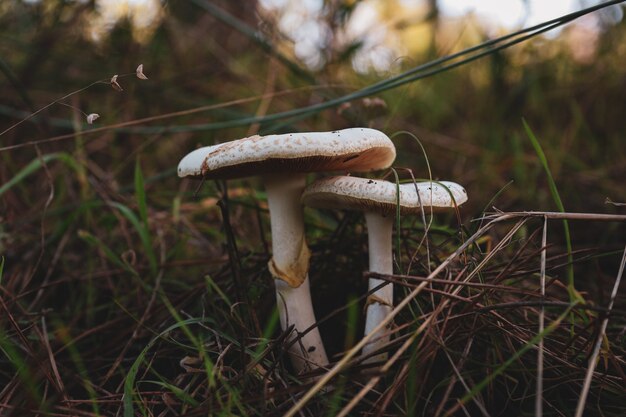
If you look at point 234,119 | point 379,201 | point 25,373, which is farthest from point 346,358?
point 234,119

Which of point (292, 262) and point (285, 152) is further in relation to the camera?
point (292, 262)

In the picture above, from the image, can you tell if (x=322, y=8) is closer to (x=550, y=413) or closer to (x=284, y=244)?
(x=284, y=244)

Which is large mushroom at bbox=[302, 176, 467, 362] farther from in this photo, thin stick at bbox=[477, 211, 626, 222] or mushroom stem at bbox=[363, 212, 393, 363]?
thin stick at bbox=[477, 211, 626, 222]

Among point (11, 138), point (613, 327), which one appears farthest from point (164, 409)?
point (11, 138)

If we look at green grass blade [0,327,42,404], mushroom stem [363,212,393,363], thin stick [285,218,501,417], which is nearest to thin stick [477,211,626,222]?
thin stick [285,218,501,417]

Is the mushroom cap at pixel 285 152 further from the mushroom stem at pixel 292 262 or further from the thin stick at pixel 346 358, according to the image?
the thin stick at pixel 346 358

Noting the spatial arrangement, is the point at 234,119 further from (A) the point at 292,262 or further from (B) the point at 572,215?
(B) the point at 572,215
